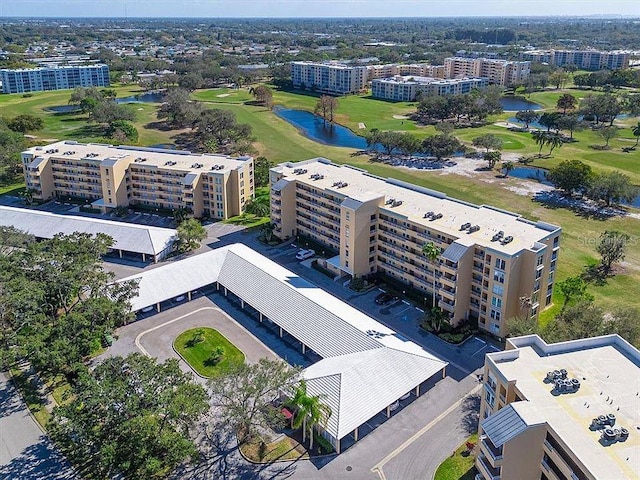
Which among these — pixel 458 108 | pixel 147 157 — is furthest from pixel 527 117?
pixel 147 157

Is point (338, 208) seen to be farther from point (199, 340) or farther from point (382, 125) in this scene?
point (382, 125)

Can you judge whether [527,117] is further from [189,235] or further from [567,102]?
[189,235]

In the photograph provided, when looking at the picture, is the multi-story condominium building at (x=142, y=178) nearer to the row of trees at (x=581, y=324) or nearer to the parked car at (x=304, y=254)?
the parked car at (x=304, y=254)

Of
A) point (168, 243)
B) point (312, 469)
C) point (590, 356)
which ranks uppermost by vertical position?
point (590, 356)

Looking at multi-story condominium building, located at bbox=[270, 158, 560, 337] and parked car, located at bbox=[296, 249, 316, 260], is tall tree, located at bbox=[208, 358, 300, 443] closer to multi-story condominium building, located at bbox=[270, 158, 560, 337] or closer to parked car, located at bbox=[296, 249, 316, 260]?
multi-story condominium building, located at bbox=[270, 158, 560, 337]

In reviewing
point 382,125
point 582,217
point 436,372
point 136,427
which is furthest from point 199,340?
point 382,125

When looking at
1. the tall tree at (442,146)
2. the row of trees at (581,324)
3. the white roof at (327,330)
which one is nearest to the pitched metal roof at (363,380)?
the white roof at (327,330)
